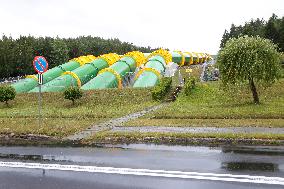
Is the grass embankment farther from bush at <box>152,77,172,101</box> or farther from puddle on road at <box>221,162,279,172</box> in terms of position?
puddle on road at <box>221,162,279,172</box>

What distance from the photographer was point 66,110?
2530 centimetres

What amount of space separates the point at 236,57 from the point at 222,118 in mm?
5435

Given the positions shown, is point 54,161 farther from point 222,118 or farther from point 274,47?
point 274,47

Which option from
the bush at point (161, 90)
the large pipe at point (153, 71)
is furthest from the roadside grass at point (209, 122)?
the large pipe at point (153, 71)

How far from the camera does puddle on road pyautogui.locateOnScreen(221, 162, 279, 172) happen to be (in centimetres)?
977

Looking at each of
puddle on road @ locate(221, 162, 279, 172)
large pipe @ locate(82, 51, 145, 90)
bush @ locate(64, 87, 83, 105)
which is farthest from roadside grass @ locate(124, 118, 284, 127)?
large pipe @ locate(82, 51, 145, 90)

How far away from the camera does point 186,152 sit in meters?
12.1

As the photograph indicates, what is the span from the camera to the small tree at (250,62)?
22.2 meters

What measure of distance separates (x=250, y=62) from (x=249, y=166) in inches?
521

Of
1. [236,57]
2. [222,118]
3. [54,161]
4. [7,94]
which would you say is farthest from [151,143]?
[7,94]

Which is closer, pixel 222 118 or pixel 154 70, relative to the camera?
pixel 222 118

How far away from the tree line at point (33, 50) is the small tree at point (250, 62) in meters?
56.5

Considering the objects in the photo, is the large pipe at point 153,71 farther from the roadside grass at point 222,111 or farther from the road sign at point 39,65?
the road sign at point 39,65

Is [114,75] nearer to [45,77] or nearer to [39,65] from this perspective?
[45,77]
